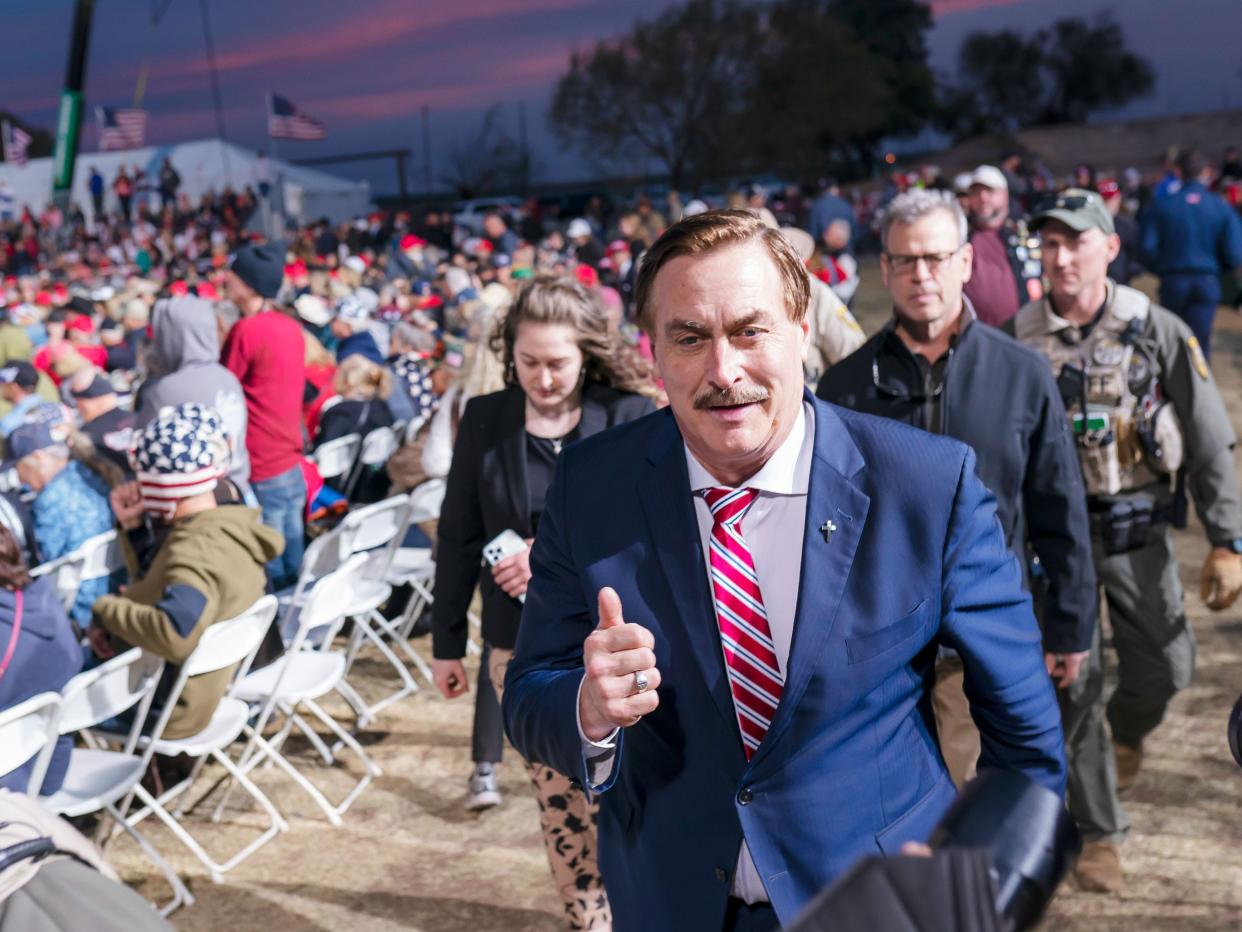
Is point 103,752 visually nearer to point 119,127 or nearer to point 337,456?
point 337,456

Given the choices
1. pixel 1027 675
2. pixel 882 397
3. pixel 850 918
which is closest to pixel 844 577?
pixel 1027 675

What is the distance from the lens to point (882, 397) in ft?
11.6

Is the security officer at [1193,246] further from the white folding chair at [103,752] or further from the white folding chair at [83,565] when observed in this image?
the white folding chair at [103,752]

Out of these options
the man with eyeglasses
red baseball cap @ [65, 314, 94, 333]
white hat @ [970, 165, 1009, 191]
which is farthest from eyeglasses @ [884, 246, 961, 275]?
red baseball cap @ [65, 314, 94, 333]

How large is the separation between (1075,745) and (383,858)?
241 cm

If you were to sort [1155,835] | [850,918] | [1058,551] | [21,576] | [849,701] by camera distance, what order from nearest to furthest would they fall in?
[850,918] → [849,701] → [1058,551] → [21,576] → [1155,835]

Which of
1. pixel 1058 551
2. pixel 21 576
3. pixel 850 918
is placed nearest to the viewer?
pixel 850 918

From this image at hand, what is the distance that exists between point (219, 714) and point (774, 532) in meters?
3.31

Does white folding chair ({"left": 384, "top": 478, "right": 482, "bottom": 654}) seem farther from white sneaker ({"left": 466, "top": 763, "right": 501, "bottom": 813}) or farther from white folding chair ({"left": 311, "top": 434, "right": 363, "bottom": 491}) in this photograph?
white sneaker ({"left": 466, "top": 763, "right": 501, "bottom": 813})

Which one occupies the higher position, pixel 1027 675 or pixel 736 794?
pixel 1027 675

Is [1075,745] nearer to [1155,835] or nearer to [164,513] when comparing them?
[1155,835]

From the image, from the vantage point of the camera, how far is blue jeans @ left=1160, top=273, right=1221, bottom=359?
1039cm

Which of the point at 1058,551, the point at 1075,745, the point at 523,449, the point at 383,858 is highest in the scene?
the point at 523,449

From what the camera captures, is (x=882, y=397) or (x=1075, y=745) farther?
(x=1075, y=745)
